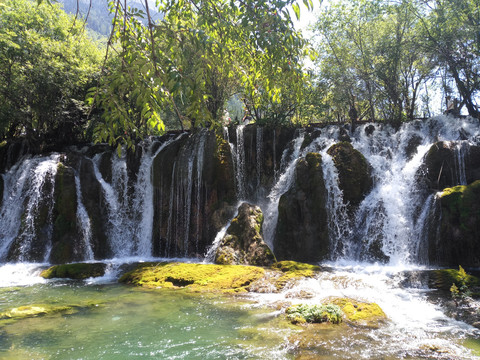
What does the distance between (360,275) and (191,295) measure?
16.5ft

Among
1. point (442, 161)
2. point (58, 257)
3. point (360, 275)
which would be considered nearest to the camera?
point (360, 275)

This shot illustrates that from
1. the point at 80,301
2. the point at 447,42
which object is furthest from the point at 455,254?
the point at 447,42

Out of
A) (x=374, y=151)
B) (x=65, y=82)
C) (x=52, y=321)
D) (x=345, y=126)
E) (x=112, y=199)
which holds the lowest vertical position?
(x=52, y=321)

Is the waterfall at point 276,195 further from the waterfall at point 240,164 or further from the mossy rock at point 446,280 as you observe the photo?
the mossy rock at point 446,280

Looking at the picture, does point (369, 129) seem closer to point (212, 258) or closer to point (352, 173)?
point (352, 173)

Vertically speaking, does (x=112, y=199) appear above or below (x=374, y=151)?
below

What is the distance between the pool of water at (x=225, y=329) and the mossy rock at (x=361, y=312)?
0.20 m

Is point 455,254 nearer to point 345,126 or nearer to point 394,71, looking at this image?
point 345,126

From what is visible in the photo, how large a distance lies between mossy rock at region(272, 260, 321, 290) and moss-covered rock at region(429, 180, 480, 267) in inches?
179

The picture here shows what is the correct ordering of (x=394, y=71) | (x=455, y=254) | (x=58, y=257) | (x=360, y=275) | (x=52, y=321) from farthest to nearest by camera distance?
(x=394, y=71) → (x=58, y=257) → (x=455, y=254) → (x=360, y=275) → (x=52, y=321)

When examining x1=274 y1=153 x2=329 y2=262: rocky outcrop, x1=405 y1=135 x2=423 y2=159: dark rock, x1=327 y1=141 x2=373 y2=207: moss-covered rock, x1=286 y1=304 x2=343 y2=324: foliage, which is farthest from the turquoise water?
x1=405 y1=135 x2=423 y2=159: dark rock

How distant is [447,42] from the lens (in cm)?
1866

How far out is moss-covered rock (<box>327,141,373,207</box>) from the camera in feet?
45.9

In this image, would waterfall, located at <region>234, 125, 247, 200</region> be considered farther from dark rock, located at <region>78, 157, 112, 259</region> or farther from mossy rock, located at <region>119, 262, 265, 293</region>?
dark rock, located at <region>78, 157, 112, 259</region>
